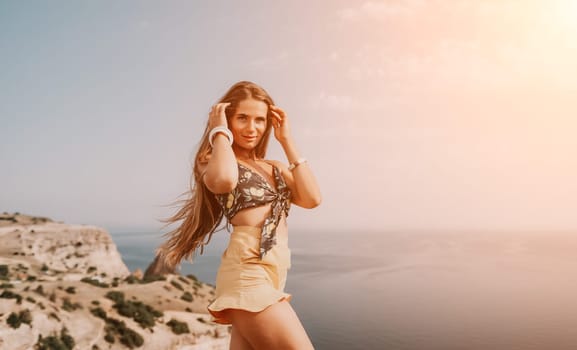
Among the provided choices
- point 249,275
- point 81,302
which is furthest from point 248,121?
point 81,302

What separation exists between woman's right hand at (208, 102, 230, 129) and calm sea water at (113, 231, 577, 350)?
52.3 metres

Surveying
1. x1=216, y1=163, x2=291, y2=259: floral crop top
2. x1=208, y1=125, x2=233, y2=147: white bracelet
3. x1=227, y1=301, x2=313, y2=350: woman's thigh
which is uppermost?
x1=208, y1=125, x2=233, y2=147: white bracelet

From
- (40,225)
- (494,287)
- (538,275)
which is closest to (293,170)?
(40,225)

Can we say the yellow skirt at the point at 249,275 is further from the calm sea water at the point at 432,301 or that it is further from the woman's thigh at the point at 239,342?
the calm sea water at the point at 432,301

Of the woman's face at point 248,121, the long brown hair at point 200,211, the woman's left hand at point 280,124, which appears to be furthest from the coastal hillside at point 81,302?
the woman's left hand at point 280,124

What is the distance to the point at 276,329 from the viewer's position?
2.90 meters

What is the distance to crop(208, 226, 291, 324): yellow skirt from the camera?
2941 mm

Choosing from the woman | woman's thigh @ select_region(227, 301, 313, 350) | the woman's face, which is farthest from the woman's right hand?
woman's thigh @ select_region(227, 301, 313, 350)

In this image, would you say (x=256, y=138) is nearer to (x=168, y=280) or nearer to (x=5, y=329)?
(x=5, y=329)

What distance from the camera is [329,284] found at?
128m

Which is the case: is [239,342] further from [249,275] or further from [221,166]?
[221,166]

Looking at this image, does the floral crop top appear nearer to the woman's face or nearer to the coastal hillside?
the woman's face

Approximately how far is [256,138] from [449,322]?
104 metres

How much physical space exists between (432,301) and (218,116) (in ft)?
390
